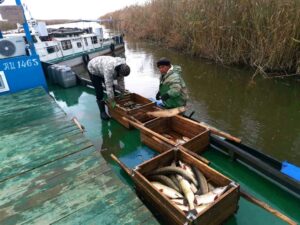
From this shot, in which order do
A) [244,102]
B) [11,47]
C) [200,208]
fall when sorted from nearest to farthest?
[200,208], [11,47], [244,102]

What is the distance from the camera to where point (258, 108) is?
7176 millimetres

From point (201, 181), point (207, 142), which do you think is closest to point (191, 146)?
point (207, 142)

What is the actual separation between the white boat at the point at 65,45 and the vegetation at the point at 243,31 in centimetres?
506

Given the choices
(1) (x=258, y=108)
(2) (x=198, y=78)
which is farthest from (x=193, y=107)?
(2) (x=198, y=78)

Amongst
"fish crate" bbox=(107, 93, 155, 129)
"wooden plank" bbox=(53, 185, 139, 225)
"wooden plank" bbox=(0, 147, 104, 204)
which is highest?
"wooden plank" bbox=(53, 185, 139, 225)

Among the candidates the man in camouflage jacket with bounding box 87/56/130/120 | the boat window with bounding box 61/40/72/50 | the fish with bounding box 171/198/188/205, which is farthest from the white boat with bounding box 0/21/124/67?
the fish with bounding box 171/198/188/205

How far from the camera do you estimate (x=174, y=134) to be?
4.43m

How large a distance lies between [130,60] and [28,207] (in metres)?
13.6

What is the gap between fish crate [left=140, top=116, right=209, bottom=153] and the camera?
3611 mm

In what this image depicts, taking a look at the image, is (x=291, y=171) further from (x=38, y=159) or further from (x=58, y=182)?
(x=38, y=159)

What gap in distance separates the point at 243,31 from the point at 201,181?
26.9 ft

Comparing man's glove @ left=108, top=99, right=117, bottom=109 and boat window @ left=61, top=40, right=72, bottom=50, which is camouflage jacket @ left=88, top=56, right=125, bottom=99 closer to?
man's glove @ left=108, top=99, right=117, bottom=109

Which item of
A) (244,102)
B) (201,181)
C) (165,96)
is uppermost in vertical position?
(165,96)

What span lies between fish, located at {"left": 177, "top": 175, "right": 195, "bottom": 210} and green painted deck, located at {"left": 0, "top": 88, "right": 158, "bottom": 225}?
0.47 meters
